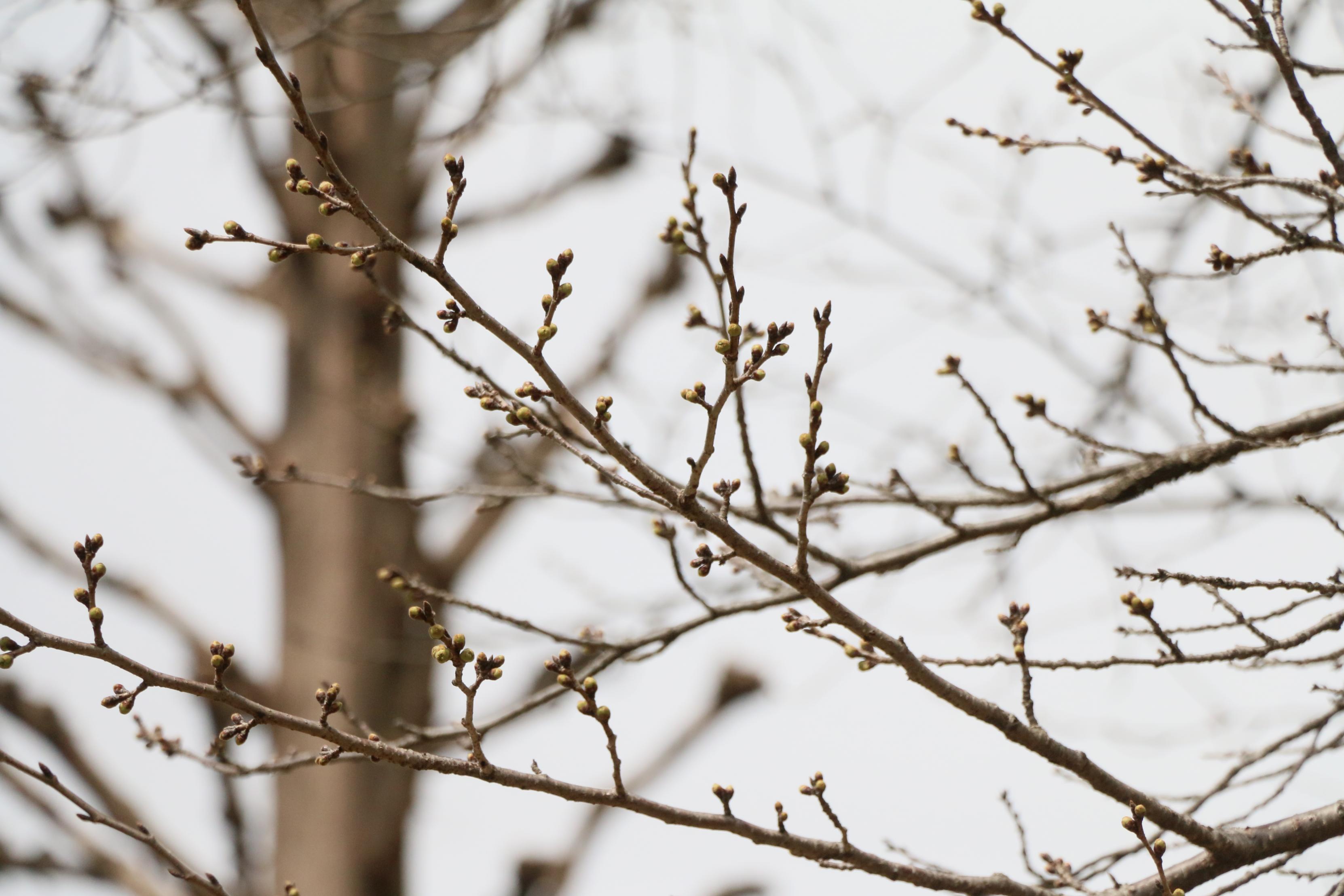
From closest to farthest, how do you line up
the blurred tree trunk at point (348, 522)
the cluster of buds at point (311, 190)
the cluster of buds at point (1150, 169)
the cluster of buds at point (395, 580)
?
the cluster of buds at point (311, 190), the cluster of buds at point (1150, 169), the cluster of buds at point (395, 580), the blurred tree trunk at point (348, 522)

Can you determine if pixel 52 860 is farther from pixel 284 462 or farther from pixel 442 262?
pixel 442 262

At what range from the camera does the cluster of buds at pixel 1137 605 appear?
1246mm

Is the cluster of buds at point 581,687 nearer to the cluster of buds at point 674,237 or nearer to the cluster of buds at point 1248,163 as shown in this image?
the cluster of buds at point 674,237

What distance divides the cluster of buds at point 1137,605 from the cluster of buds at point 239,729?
1.08 meters

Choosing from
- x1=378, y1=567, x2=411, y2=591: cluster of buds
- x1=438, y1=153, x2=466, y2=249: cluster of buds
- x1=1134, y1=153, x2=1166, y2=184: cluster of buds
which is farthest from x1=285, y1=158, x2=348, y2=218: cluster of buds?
x1=1134, y1=153, x2=1166, y2=184: cluster of buds

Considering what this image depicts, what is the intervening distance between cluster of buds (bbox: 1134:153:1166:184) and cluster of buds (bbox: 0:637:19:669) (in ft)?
5.11

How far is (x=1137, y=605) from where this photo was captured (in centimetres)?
125

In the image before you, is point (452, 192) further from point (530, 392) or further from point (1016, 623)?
point (1016, 623)

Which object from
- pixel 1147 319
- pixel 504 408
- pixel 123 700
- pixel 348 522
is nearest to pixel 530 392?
pixel 504 408

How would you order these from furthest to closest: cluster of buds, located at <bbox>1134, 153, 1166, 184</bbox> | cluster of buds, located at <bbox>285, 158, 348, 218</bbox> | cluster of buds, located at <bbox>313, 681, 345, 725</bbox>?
cluster of buds, located at <bbox>1134, 153, 1166, 184</bbox>
cluster of buds, located at <bbox>313, 681, 345, 725</bbox>
cluster of buds, located at <bbox>285, 158, 348, 218</bbox>

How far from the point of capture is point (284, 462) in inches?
153

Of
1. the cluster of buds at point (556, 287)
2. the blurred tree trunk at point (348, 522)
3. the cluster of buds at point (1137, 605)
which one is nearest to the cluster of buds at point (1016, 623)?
the cluster of buds at point (1137, 605)

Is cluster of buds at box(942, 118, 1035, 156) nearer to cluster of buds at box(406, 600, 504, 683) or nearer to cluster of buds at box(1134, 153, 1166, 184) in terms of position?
cluster of buds at box(1134, 153, 1166, 184)

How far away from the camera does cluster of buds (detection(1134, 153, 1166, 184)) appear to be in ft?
4.55
